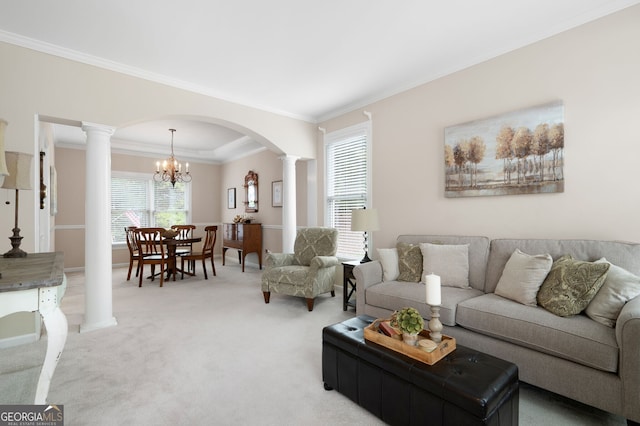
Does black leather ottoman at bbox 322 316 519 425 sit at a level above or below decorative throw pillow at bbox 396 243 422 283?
below

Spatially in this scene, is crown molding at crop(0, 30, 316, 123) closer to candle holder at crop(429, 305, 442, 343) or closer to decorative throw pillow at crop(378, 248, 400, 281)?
decorative throw pillow at crop(378, 248, 400, 281)

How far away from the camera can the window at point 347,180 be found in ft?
13.7

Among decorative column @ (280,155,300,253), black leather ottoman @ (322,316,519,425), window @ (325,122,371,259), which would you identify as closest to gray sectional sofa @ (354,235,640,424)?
black leather ottoman @ (322,316,519,425)

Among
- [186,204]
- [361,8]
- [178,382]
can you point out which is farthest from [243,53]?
[186,204]

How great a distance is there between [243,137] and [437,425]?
562 centimetres

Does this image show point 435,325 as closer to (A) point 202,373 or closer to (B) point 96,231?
(A) point 202,373

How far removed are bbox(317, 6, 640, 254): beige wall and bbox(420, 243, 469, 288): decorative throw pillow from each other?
1.36 feet

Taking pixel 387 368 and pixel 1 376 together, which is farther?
pixel 1 376

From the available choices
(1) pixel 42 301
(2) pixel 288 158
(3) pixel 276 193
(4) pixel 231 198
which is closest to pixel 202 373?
(1) pixel 42 301

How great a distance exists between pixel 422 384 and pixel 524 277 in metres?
1.31

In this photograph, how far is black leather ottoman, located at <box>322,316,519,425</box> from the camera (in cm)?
131

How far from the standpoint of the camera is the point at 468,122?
10.0 ft

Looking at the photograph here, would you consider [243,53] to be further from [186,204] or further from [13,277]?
[186,204]

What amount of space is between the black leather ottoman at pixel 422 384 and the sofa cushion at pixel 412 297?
0.62 metres
